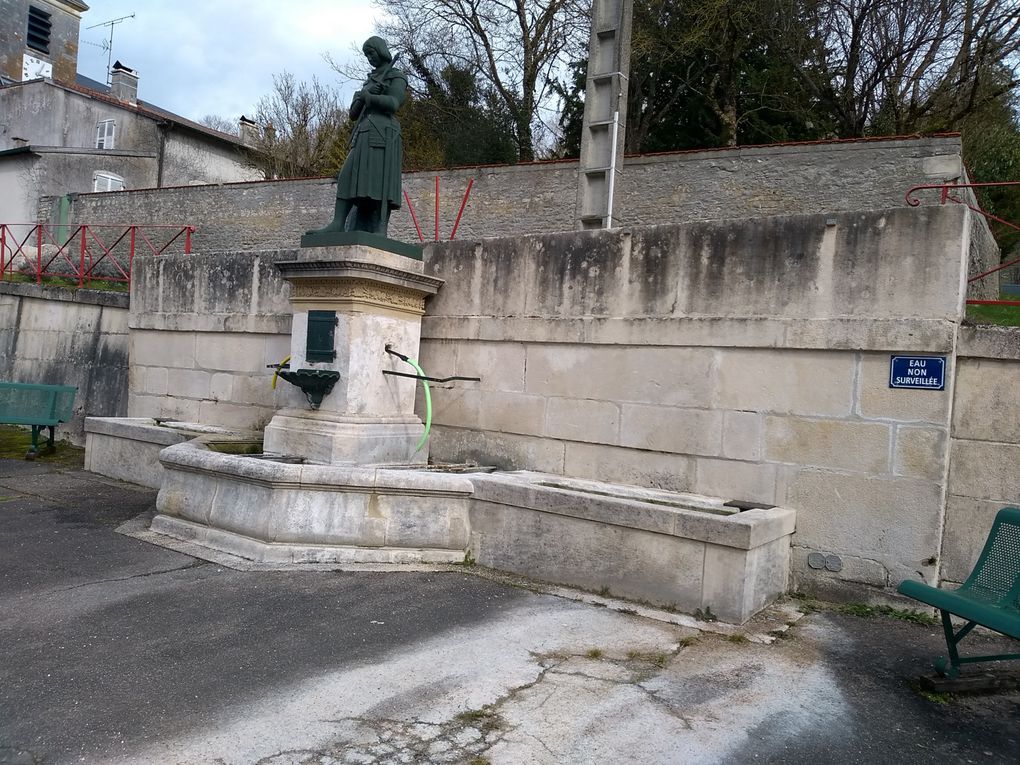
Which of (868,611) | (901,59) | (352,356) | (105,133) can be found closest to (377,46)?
(352,356)

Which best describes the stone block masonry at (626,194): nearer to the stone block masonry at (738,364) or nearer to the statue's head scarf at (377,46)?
the stone block masonry at (738,364)

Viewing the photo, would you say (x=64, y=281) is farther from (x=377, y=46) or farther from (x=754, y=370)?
(x=754, y=370)

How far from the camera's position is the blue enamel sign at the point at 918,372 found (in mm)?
4781

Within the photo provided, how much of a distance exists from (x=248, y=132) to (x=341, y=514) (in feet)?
81.3

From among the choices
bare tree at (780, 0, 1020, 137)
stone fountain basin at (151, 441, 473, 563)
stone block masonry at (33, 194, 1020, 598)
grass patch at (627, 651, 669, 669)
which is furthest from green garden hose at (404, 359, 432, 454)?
bare tree at (780, 0, 1020, 137)

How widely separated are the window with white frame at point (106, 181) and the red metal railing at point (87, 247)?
8.62 ft

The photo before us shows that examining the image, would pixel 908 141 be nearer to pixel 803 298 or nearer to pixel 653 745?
pixel 803 298

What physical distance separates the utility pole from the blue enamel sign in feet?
→ 13.6

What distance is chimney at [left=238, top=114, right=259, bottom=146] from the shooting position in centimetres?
2668

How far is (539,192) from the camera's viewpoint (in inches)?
564

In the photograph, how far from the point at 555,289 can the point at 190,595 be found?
3.59 m

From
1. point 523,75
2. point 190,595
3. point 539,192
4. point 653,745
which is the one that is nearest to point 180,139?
point 523,75

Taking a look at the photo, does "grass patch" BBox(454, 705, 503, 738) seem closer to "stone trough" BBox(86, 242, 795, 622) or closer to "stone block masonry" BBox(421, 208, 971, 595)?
"stone trough" BBox(86, 242, 795, 622)

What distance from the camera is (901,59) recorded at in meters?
15.8
